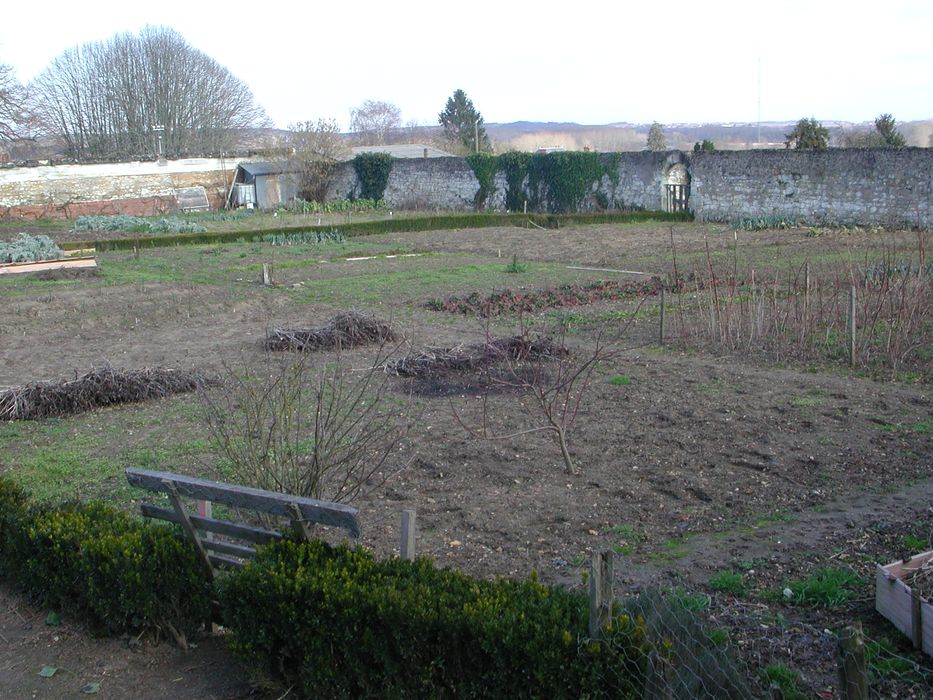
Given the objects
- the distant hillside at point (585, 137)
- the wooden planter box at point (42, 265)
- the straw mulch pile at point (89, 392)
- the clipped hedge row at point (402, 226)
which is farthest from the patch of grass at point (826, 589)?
the distant hillside at point (585, 137)

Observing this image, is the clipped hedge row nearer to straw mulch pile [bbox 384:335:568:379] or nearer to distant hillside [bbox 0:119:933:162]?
distant hillside [bbox 0:119:933:162]

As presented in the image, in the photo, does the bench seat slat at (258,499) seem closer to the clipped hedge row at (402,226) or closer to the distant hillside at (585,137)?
the clipped hedge row at (402,226)

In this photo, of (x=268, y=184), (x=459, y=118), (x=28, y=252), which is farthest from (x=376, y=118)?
(x=28, y=252)

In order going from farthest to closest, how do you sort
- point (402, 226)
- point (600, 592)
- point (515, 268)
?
point (402, 226), point (515, 268), point (600, 592)

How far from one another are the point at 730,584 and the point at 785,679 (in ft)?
3.51

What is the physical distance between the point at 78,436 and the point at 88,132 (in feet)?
191

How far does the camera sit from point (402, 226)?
101ft

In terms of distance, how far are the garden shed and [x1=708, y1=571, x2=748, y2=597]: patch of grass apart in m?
39.8

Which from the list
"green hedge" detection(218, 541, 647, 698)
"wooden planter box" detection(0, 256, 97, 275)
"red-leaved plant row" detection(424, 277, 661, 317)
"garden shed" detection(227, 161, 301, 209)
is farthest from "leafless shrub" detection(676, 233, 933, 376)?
"garden shed" detection(227, 161, 301, 209)

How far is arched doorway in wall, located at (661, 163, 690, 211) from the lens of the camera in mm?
34250

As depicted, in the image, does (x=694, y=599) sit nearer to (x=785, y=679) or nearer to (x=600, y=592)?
(x=785, y=679)

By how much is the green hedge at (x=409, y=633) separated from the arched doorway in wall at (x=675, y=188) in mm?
31880

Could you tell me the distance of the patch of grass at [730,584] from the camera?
4617mm

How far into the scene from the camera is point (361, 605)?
146 inches
